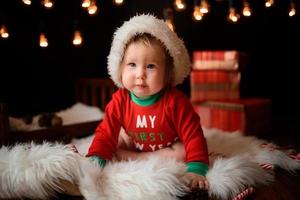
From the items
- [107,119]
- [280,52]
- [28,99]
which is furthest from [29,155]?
[280,52]

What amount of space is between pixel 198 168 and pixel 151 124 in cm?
25

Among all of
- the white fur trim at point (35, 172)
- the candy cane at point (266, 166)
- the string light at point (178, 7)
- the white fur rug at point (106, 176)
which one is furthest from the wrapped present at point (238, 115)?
the white fur trim at point (35, 172)

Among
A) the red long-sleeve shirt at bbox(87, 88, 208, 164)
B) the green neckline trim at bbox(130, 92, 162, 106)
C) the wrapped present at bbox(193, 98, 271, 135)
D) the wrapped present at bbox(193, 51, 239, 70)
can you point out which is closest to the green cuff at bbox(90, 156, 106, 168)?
the red long-sleeve shirt at bbox(87, 88, 208, 164)

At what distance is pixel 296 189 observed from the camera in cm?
108

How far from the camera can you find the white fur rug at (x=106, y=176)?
92 cm

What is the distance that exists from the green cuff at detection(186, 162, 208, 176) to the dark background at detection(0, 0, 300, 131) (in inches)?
46.2

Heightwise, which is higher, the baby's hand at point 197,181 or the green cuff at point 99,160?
the green cuff at point 99,160

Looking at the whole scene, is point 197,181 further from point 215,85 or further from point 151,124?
point 215,85

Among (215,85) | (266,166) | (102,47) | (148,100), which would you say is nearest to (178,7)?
(148,100)

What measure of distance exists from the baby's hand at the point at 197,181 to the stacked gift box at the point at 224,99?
2.91 ft

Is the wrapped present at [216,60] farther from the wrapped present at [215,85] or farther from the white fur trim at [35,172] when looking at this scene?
the white fur trim at [35,172]

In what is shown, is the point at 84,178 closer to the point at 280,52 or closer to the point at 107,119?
the point at 107,119

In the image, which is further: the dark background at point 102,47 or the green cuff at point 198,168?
the dark background at point 102,47

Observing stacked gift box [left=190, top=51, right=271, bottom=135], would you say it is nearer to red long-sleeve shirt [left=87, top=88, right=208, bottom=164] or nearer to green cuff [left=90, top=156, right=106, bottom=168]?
red long-sleeve shirt [left=87, top=88, right=208, bottom=164]
